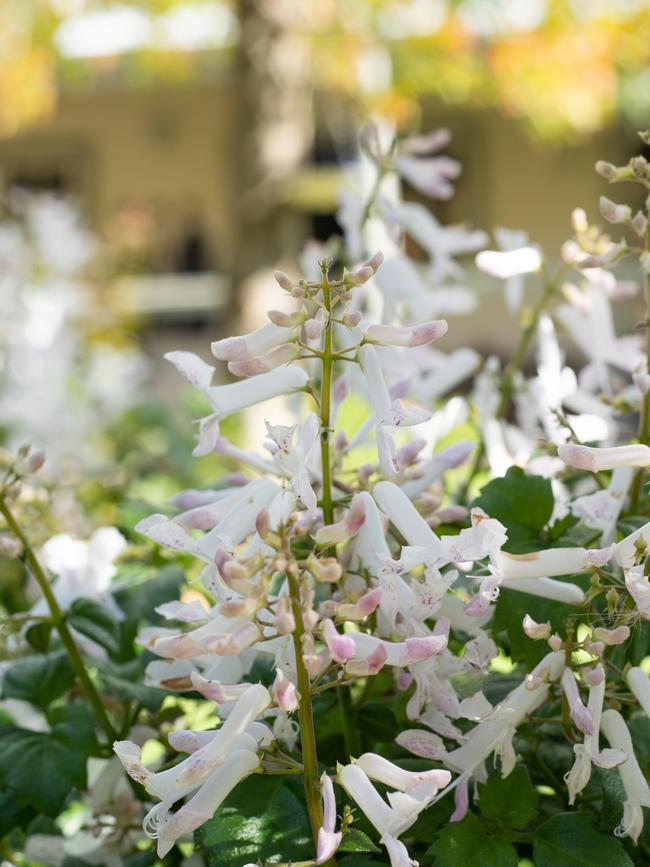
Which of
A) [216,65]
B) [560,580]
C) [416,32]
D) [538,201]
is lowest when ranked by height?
[538,201]

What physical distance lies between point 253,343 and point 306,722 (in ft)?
0.84

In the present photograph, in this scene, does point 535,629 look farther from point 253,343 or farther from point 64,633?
point 64,633

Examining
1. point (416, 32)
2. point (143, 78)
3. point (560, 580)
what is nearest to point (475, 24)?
point (416, 32)

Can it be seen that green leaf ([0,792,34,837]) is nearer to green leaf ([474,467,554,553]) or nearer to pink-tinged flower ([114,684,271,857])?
pink-tinged flower ([114,684,271,857])

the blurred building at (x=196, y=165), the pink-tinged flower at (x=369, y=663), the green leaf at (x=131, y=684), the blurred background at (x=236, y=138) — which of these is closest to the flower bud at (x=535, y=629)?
the pink-tinged flower at (x=369, y=663)

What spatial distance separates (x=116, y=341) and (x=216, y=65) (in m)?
6.84

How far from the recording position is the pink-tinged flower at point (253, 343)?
0.83 metres

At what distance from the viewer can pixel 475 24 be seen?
6887 millimetres

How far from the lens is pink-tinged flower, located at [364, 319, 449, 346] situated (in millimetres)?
820

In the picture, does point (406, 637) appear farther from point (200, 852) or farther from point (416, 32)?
point (416, 32)

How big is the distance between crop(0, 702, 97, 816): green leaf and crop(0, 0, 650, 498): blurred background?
78cm

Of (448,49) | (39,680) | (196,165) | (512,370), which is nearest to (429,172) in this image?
(512,370)

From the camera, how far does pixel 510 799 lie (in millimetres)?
847

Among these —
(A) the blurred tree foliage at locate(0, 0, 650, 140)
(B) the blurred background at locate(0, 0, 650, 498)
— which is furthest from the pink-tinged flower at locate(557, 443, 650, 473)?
(A) the blurred tree foliage at locate(0, 0, 650, 140)
